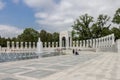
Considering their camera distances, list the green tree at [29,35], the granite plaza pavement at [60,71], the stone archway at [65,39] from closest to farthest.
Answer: the granite plaza pavement at [60,71], the stone archway at [65,39], the green tree at [29,35]

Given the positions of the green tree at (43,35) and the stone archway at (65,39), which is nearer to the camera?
the stone archway at (65,39)

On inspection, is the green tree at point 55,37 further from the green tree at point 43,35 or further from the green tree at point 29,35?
the green tree at point 29,35

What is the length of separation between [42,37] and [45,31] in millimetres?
4727

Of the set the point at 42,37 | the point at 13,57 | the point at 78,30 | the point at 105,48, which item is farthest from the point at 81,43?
the point at 13,57

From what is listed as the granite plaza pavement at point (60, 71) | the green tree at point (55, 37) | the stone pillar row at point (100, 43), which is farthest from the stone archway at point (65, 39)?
the granite plaza pavement at point (60, 71)

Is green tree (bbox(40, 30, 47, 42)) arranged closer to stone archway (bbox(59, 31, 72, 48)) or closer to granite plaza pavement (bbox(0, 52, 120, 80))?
stone archway (bbox(59, 31, 72, 48))

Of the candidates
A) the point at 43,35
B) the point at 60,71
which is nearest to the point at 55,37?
the point at 43,35

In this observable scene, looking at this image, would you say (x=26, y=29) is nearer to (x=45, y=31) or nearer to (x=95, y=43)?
(x=45, y=31)

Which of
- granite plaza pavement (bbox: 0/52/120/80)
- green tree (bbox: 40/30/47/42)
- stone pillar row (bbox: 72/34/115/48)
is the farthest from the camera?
green tree (bbox: 40/30/47/42)

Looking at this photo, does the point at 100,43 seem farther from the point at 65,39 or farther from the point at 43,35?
the point at 43,35

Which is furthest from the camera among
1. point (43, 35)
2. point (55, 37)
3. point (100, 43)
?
point (43, 35)

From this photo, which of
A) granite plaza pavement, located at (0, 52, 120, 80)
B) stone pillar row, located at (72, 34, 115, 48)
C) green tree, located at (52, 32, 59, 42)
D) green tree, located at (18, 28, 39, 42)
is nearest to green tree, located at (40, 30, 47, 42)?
green tree, located at (18, 28, 39, 42)

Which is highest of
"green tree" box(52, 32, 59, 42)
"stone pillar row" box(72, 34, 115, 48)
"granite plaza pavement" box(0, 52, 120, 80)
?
"green tree" box(52, 32, 59, 42)

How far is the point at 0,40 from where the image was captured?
228 feet
